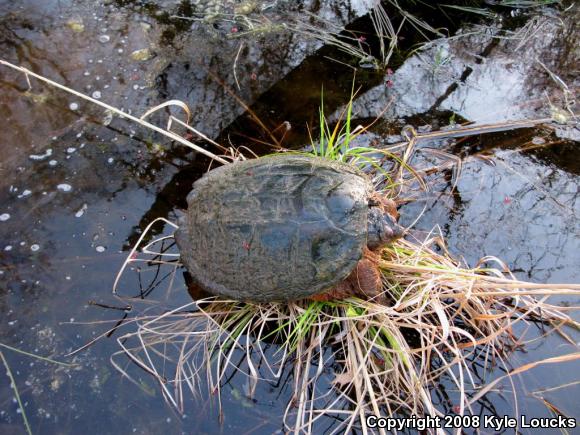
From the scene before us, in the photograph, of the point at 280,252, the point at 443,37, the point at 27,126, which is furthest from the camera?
the point at 443,37

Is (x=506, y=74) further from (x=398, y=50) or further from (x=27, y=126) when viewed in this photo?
(x=27, y=126)

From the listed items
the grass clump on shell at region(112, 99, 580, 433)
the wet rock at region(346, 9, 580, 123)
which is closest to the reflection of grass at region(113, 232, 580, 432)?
the grass clump on shell at region(112, 99, 580, 433)

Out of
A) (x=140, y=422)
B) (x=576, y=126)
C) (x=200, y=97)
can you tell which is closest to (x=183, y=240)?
(x=140, y=422)

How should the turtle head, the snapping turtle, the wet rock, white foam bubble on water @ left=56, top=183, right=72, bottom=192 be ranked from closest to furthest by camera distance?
the snapping turtle, the turtle head, white foam bubble on water @ left=56, top=183, right=72, bottom=192, the wet rock

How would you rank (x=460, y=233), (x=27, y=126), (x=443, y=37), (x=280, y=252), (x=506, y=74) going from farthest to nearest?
(x=443, y=37), (x=506, y=74), (x=27, y=126), (x=460, y=233), (x=280, y=252)

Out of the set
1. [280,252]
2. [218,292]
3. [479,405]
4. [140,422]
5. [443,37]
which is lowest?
[140,422]

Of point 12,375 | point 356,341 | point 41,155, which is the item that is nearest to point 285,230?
point 356,341

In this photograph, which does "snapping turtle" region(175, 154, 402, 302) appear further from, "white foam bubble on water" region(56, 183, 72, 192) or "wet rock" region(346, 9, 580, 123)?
"wet rock" region(346, 9, 580, 123)
